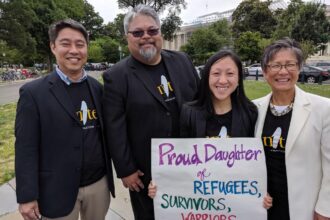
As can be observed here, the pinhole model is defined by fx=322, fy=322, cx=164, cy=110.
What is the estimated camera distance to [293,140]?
228 centimetres

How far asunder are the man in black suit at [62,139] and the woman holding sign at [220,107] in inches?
23.6

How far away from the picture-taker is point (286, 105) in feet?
8.13

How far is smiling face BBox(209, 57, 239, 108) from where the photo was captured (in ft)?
8.23

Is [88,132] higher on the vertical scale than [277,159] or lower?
higher

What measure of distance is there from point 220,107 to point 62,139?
1.29 metres

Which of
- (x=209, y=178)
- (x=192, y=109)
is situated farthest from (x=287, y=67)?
(x=209, y=178)

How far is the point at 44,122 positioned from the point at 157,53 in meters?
1.14

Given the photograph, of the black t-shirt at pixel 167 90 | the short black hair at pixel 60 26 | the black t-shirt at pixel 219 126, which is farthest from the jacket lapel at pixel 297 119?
the short black hair at pixel 60 26

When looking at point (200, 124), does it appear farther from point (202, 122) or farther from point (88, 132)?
point (88, 132)

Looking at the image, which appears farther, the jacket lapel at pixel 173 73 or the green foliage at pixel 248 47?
the green foliage at pixel 248 47

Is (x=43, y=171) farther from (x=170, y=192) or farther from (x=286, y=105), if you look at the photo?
(x=286, y=105)

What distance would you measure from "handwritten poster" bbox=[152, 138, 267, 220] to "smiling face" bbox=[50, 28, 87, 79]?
91cm

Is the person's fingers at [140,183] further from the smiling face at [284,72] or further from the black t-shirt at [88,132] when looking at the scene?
the smiling face at [284,72]

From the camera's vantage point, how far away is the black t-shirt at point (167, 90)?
291 centimetres
